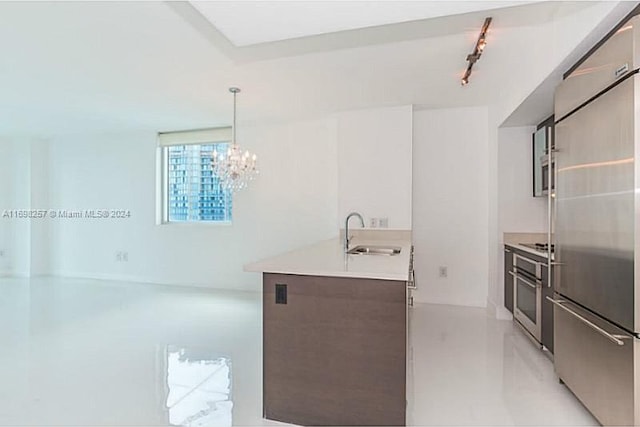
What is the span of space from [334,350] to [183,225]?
15.8ft

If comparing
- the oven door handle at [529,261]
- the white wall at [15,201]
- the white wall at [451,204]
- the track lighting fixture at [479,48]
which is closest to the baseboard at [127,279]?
the white wall at [15,201]

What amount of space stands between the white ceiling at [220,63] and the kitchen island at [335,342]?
181 cm

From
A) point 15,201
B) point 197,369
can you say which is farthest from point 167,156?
point 197,369

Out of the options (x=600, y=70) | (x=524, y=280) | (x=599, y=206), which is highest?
(x=600, y=70)

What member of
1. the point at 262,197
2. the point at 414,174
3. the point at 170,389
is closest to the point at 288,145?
the point at 262,197

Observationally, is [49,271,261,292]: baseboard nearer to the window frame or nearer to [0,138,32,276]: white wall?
[0,138,32,276]: white wall

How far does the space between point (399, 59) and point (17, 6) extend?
2761 mm

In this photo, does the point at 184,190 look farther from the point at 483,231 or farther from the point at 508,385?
the point at 508,385

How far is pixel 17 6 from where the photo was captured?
2432 mm

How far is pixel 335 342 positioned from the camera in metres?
2.02

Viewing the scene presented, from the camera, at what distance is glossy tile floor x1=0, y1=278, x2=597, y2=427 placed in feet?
7.41

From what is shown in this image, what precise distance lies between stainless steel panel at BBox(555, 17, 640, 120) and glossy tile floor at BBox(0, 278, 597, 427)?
1902 millimetres

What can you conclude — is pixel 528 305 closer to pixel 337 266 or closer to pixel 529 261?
pixel 529 261

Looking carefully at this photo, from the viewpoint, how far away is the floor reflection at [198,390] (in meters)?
2.21
